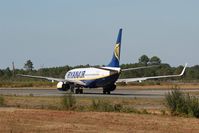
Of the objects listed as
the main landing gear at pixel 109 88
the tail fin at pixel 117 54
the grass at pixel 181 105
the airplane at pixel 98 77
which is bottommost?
the grass at pixel 181 105

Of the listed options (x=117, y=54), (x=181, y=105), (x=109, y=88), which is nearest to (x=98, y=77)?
(x=109, y=88)

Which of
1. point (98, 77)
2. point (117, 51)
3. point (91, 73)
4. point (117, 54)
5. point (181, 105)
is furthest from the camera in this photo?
point (91, 73)

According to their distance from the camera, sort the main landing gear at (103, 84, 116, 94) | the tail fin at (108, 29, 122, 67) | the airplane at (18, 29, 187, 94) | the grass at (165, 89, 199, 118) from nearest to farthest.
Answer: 1. the grass at (165, 89, 199, 118)
2. the tail fin at (108, 29, 122, 67)
3. the airplane at (18, 29, 187, 94)
4. the main landing gear at (103, 84, 116, 94)

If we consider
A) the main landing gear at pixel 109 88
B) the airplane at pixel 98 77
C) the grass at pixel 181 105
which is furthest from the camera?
the main landing gear at pixel 109 88

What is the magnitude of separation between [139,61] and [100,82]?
123 metres

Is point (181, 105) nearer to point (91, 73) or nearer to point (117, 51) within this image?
point (117, 51)

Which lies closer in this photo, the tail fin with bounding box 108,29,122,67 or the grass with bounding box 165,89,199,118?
the grass with bounding box 165,89,199,118

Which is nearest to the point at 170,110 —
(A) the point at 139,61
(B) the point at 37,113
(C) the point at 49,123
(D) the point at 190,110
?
(D) the point at 190,110

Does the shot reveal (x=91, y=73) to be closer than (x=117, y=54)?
No

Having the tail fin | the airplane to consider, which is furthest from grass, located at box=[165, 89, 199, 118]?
the airplane

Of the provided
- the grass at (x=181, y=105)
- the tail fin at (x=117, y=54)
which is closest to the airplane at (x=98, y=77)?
the tail fin at (x=117, y=54)

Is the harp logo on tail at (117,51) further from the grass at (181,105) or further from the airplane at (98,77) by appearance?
the grass at (181,105)

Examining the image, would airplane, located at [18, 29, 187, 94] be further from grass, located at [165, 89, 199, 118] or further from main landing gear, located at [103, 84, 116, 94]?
grass, located at [165, 89, 199, 118]

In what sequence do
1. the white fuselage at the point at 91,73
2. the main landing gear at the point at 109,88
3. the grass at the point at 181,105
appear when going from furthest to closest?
1. the main landing gear at the point at 109,88
2. the white fuselage at the point at 91,73
3. the grass at the point at 181,105
